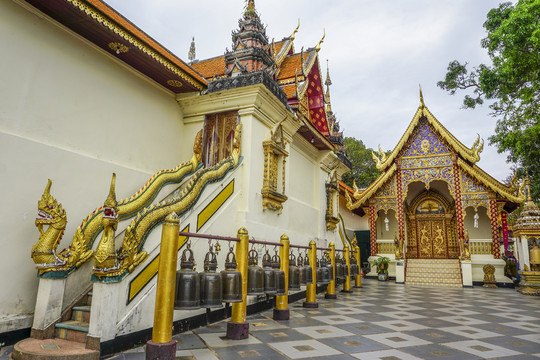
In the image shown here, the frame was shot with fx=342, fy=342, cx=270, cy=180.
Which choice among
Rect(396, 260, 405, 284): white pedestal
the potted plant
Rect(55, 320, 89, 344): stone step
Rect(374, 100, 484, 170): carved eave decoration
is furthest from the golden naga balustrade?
Rect(374, 100, 484, 170): carved eave decoration

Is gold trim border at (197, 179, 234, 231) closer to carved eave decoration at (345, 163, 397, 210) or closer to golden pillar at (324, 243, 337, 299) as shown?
golden pillar at (324, 243, 337, 299)

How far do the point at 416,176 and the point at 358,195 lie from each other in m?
2.48

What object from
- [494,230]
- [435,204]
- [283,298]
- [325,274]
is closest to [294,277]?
[283,298]

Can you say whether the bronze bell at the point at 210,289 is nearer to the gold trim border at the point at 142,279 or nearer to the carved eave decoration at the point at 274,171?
the gold trim border at the point at 142,279

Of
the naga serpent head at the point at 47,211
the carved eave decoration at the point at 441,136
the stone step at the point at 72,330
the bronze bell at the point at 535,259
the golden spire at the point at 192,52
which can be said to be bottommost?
the stone step at the point at 72,330

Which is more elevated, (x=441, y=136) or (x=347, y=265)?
(x=441, y=136)

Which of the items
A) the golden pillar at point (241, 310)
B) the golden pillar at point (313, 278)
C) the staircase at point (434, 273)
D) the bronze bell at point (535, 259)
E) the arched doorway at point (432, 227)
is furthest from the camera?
the arched doorway at point (432, 227)

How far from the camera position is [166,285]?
2.84 meters

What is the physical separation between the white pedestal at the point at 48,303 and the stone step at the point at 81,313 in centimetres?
13

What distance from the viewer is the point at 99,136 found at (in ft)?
15.6

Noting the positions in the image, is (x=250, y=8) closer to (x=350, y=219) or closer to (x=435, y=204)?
(x=350, y=219)

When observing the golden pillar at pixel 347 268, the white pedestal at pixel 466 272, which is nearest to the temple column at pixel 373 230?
the white pedestal at pixel 466 272

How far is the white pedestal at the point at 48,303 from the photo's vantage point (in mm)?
3304

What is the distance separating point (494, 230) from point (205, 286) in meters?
13.1
